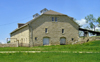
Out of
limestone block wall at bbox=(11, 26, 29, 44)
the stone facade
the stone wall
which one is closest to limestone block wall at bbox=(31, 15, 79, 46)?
the stone facade

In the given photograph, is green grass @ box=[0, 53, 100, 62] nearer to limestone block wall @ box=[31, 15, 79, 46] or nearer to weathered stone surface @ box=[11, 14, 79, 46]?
weathered stone surface @ box=[11, 14, 79, 46]

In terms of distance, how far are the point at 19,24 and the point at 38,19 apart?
1101 centimetres

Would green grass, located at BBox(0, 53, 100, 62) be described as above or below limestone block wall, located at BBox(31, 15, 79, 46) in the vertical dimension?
below

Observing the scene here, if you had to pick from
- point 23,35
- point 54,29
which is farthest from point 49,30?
point 23,35

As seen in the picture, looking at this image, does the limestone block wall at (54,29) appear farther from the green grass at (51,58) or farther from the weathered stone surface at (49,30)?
the green grass at (51,58)

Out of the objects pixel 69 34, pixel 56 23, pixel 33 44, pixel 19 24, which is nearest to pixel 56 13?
pixel 56 23

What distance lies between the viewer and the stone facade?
143ft

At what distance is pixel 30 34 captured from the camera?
43.1 m

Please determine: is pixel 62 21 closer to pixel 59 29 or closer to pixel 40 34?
pixel 59 29

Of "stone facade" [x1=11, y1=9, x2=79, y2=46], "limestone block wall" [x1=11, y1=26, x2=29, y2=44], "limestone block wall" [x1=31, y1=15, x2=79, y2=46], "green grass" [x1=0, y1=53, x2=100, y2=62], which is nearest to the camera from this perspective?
"green grass" [x1=0, y1=53, x2=100, y2=62]

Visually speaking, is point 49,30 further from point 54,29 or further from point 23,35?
point 23,35

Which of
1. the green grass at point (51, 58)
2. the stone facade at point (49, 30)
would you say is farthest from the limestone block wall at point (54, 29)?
the green grass at point (51, 58)

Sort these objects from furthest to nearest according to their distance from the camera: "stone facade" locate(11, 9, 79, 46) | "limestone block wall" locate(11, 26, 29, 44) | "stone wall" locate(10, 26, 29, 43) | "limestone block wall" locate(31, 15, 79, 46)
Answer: "stone wall" locate(10, 26, 29, 43), "limestone block wall" locate(31, 15, 79, 46), "limestone block wall" locate(11, 26, 29, 44), "stone facade" locate(11, 9, 79, 46)

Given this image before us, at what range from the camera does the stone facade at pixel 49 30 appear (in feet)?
143
